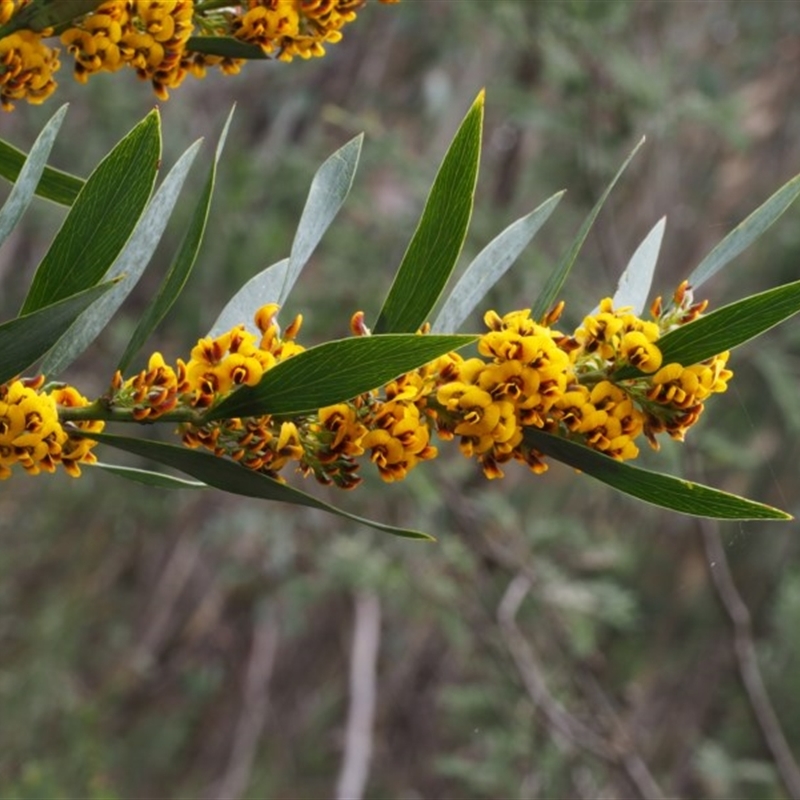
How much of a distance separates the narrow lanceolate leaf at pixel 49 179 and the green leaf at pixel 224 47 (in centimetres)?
10

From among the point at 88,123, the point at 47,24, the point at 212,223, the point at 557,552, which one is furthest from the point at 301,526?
the point at 47,24

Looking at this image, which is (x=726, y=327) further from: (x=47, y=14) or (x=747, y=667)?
(x=747, y=667)

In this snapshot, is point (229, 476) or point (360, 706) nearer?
point (229, 476)

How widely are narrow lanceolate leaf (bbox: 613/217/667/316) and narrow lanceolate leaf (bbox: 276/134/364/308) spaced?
0.15 metres

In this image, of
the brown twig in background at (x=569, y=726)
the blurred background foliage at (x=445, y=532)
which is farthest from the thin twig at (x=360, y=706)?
the brown twig in background at (x=569, y=726)

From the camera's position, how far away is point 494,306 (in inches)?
99.1

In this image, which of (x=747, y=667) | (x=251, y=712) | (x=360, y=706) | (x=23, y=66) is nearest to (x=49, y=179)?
(x=23, y=66)

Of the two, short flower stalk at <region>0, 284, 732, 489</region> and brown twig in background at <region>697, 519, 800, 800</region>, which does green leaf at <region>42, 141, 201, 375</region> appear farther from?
brown twig in background at <region>697, 519, 800, 800</region>

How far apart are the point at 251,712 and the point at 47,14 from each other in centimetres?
324

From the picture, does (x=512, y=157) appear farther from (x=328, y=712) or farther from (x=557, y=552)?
(x=328, y=712)

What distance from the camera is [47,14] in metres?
0.65

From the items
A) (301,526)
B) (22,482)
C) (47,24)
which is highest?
(47,24)

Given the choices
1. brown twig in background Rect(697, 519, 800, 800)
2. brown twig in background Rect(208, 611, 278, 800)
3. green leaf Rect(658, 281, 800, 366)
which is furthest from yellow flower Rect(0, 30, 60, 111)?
brown twig in background Rect(208, 611, 278, 800)

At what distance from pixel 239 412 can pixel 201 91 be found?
117 inches
